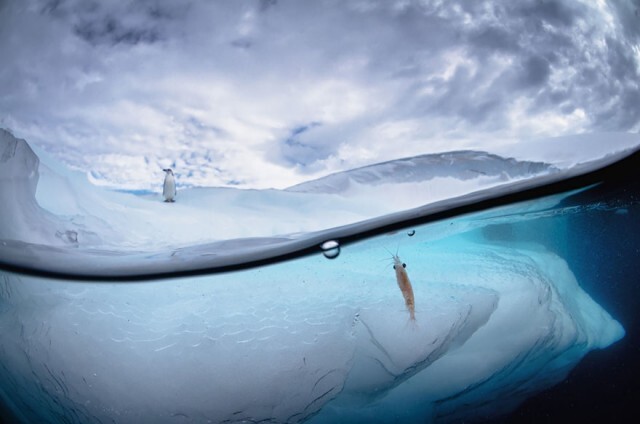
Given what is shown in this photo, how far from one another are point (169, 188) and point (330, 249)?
2.47 meters

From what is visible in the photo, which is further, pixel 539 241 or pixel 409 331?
pixel 539 241

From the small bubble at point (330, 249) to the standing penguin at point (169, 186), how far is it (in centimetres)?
219

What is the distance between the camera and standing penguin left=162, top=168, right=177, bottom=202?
302 cm

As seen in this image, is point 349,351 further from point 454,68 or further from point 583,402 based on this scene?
point 583,402

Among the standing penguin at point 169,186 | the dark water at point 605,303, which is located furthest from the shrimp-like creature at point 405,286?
the dark water at point 605,303

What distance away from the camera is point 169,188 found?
3129 mm

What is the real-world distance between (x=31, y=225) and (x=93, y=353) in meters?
1.84

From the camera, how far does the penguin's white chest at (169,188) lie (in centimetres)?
307

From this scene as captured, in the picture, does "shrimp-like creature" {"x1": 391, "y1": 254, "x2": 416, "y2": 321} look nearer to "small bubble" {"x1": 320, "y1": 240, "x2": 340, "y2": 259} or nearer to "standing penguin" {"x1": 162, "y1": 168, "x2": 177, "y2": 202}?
"small bubble" {"x1": 320, "y1": 240, "x2": 340, "y2": 259}

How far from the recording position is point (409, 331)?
4.88m

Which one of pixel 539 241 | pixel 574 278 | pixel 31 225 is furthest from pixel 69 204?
pixel 574 278

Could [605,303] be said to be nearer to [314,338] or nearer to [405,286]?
[405,286]

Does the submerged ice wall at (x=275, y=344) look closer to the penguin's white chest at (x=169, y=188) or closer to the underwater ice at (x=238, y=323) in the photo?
the underwater ice at (x=238, y=323)

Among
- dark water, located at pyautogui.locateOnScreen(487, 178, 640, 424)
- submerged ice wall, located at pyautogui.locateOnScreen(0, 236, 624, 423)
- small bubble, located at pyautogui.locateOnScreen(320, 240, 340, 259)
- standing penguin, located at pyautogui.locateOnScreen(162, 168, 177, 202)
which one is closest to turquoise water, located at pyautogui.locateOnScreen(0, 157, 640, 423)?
submerged ice wall, located at pyautogui.locateOnScreen(0, 236, 624, 423)
